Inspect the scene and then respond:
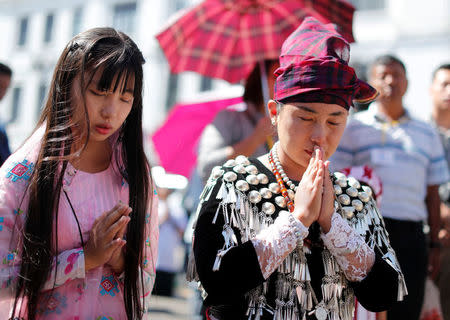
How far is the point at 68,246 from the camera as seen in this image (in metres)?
1.85

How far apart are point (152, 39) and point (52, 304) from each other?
80.7ft

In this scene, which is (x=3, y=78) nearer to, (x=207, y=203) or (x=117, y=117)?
(x=117, y=117)

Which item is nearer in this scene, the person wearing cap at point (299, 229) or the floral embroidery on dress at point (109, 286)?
the person wearing cap at point (299, 229)

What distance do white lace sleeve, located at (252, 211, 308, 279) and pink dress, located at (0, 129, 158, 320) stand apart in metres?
0.59

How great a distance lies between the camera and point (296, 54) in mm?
1905

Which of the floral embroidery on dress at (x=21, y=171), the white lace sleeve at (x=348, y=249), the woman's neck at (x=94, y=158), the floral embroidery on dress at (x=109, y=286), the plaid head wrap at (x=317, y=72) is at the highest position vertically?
the plaid head wrap at (x=317, y=72)

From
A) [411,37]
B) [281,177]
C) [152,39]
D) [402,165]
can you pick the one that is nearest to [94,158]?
[281,177]

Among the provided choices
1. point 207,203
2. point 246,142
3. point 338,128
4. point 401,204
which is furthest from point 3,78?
point 401,204

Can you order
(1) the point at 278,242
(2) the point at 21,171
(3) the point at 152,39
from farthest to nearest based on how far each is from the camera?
(3) the point at 152,39 → (2) the point at 21,171 → (1) the point at 278,242

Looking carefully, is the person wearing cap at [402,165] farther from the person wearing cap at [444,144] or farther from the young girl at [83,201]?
the young girl at [83,201]

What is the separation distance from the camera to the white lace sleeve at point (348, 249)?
1789 mm

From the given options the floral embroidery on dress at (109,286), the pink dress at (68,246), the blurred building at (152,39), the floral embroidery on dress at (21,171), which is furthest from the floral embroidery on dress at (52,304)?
the blurred building at (152,39)

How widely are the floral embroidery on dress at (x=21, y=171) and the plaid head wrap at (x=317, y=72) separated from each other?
3.06 ft

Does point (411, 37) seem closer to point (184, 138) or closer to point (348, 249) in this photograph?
point (184, 138)
